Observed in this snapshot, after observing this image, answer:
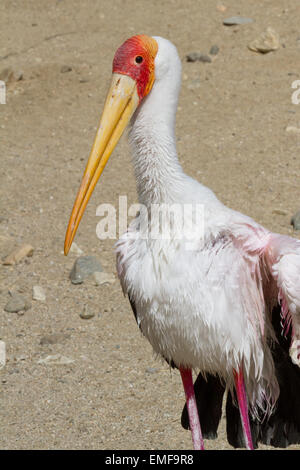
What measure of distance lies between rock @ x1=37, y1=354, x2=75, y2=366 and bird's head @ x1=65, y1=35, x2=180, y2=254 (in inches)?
62.4

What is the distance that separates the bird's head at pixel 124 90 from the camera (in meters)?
3.29

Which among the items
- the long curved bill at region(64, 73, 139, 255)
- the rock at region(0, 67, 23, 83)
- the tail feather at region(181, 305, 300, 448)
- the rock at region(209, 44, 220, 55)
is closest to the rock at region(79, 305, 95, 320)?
the tail feather at region(181, 305, 300, 448)

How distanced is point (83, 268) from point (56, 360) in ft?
3.03

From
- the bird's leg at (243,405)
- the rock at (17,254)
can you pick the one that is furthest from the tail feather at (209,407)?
the rock at (17,254)

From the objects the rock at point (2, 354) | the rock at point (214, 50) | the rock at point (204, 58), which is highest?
the rock at point (214, 50)

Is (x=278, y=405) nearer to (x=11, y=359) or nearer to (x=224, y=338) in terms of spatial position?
(x=224, y=338)

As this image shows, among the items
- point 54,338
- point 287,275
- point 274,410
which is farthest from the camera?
point 54,338

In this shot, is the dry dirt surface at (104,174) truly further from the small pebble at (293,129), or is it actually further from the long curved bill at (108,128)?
the long curved bill at (108,128)

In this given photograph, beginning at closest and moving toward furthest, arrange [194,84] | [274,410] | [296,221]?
1. [274,410]
2. [296,221]
3. [194,84]

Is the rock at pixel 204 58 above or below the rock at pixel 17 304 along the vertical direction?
above

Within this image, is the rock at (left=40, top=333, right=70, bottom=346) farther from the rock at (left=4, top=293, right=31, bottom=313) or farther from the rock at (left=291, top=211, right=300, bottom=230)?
the rock at (left=291, top=211, right=300, bottom=230)

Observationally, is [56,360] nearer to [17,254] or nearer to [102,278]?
[102,278]

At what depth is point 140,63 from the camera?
3295mm

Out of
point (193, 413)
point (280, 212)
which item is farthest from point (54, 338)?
point (280, 212)
